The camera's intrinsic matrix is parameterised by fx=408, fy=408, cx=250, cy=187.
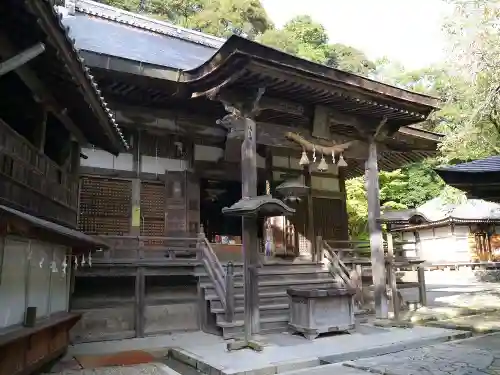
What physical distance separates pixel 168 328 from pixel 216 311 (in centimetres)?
171

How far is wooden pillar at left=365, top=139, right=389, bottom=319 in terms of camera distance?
10547mm

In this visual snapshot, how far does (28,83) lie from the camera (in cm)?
591

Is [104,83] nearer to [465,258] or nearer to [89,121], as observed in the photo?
[89,121]

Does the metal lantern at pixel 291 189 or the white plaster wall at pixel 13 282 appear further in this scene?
the metal lantern at pixel 291 189

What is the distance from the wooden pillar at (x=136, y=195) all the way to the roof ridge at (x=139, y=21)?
7356 mm

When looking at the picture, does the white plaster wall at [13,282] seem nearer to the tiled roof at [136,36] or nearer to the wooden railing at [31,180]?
the wooden railing at [31,180]

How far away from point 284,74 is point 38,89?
471 centimetres

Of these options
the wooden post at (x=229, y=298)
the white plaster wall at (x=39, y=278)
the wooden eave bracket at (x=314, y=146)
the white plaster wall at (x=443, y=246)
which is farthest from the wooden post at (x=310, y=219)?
the white plaster wall at (x=443, y=246)

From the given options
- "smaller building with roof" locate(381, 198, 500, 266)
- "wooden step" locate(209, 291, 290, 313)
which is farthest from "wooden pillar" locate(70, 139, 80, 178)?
"smaller building with roof" locate(381, 198, 500, 266)

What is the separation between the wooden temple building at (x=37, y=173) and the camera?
4781 millimetres

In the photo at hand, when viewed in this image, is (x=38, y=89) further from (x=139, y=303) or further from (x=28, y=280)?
(x=139, y=303)

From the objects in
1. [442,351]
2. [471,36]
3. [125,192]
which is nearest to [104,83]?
[125,192]

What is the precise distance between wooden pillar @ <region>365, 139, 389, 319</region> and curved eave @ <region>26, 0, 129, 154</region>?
6.79 metres

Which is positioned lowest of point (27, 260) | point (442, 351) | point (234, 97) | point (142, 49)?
point (442, 351)
